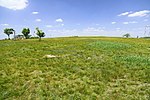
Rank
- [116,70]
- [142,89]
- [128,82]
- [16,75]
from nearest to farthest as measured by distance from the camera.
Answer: [142,89] < [128,82] < [16,75] < [116,70]

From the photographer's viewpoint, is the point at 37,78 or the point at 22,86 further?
the point at 37,78

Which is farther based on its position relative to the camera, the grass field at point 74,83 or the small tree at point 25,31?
the small tree at point 25,31

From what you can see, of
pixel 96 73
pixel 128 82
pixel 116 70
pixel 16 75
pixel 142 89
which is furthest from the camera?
pixel 116 70

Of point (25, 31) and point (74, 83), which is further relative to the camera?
point (25, 31)

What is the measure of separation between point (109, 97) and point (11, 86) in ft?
20.5

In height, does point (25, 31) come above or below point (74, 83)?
above

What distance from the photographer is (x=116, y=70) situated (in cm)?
1659

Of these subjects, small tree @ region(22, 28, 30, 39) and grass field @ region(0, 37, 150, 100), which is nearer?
grass field @ region(0, 37, 150, 100)

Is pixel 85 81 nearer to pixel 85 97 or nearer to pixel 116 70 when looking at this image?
pixel 85 97

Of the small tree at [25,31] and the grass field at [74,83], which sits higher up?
the small tree at [25,31]

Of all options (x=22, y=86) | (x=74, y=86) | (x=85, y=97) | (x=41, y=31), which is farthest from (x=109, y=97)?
(x=41, y=31)

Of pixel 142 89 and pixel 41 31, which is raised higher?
pixel 41 31

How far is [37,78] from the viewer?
13.7 m

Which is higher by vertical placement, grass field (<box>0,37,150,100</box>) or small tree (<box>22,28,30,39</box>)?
small tree (<box>22,28,30,39</box>)
